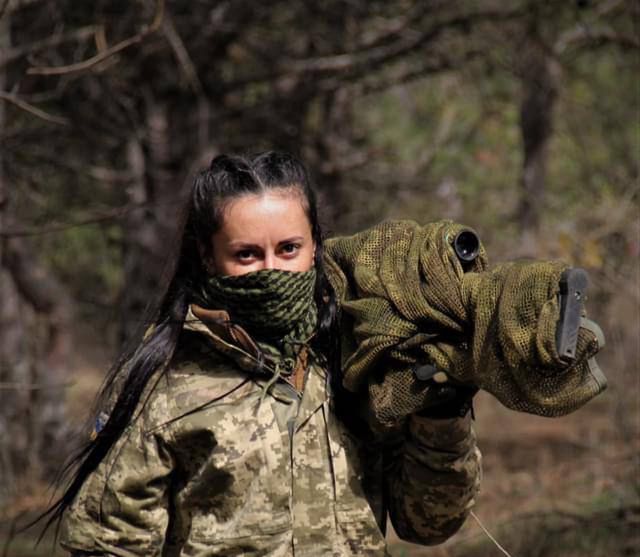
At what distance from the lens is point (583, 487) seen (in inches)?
256

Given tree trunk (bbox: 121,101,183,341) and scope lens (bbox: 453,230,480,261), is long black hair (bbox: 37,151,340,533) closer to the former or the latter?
scope lens (bbox: 453,230,480,261)

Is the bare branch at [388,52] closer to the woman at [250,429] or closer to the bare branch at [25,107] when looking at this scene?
the bare branch at [25,107]

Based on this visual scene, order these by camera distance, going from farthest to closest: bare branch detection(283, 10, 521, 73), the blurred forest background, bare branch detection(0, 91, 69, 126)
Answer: bare branch detection(283, 10, 521, 73) < the blurred forest background < bare branch detection(0, 91, 69, 126)

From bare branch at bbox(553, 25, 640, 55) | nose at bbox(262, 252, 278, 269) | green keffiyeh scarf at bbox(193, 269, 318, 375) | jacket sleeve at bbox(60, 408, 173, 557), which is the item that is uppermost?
bare branch at bbox(553, 25, 640, 55)

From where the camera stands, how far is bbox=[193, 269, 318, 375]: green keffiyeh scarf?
2.46 meters

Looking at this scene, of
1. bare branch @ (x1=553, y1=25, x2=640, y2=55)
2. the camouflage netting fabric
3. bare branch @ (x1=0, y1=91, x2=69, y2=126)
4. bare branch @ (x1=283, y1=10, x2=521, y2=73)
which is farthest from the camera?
bare branch @ (x1=283, y1=10, x2=521, y2=73)

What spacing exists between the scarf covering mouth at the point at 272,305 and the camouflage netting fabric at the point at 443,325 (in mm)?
97

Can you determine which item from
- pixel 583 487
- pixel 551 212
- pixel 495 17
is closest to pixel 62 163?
pixel 495 17

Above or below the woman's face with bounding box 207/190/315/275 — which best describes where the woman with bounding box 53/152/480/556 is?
below

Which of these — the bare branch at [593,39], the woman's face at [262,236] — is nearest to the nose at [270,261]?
the woman's face at [262,236]

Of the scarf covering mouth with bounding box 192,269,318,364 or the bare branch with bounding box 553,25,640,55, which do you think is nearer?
the scarf covering mouth with bounding box 192,269,318,364

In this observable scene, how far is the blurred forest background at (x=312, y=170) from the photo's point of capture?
588 cm

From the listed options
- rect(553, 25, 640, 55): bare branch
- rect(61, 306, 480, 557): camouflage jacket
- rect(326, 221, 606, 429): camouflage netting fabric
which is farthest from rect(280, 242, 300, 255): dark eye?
rect(553, 25, 640, 55): bare branch

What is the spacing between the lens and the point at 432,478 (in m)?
2.54
